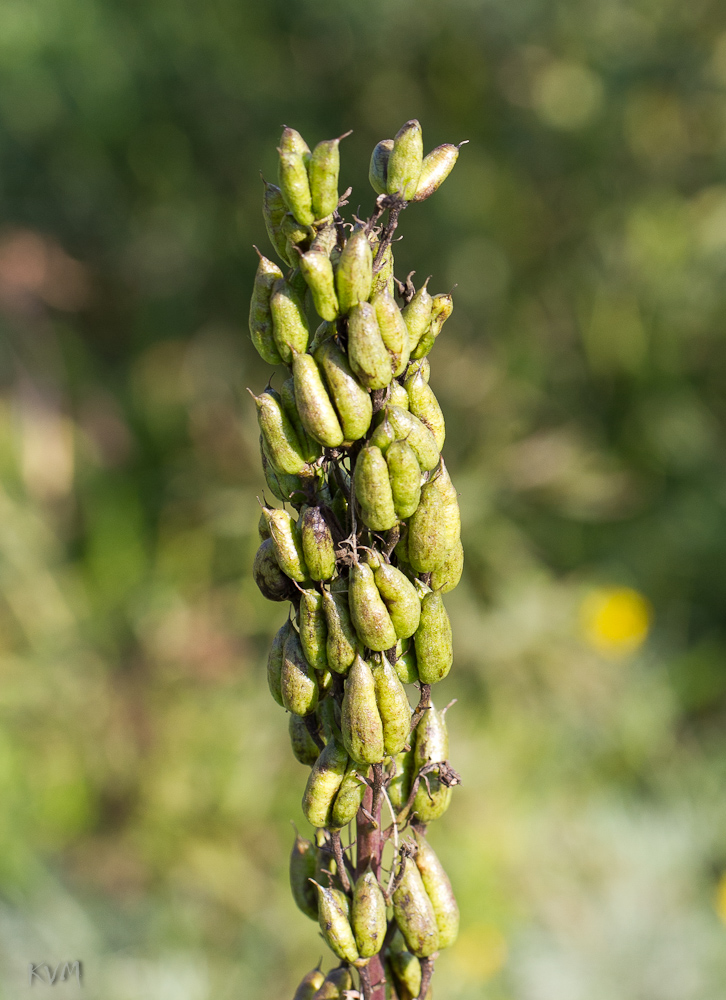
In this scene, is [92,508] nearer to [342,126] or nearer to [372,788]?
[342,126]

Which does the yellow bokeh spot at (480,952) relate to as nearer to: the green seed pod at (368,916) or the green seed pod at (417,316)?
the green seed pod at (368,916)

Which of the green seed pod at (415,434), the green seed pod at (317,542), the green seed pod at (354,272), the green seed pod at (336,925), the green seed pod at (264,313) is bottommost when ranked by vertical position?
the green seed pod at (336,925)

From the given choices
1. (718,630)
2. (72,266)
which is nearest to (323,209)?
(718,630)

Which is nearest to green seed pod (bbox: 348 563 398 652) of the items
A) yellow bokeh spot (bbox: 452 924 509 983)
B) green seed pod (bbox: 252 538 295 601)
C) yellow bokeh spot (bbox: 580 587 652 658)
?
green seed pod (bbox: 252 538 295 601)

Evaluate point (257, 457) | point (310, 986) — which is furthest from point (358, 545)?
point (257, 457)

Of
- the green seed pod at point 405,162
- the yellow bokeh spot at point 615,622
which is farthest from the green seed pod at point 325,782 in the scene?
the yellow bokeh spot at point 615,622

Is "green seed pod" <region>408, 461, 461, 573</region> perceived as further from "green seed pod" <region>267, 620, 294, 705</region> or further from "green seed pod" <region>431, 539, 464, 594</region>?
"green seed pod" <region>267, 620, 294, 705</region>
